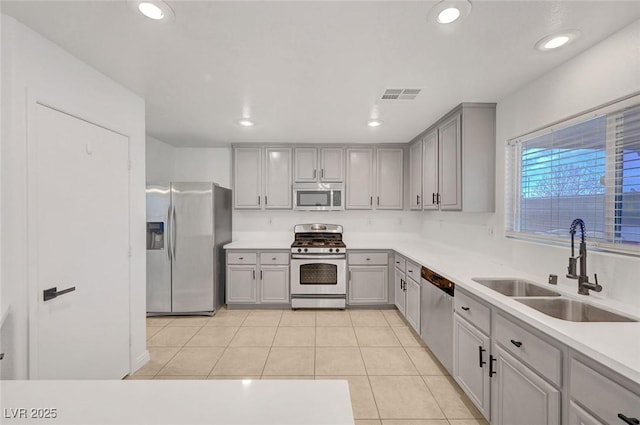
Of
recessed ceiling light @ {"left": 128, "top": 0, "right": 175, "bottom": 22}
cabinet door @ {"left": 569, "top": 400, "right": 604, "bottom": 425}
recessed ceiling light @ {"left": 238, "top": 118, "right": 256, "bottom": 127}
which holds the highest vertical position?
recessed ceiling light @ {"left": 238, "top": 118, "right": 256, "bottom": 127}

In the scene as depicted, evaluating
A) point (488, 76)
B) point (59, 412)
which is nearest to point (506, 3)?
point (488, 76)

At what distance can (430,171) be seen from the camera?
11.3 feet

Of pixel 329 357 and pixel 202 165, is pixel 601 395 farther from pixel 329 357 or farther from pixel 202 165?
pixel 202 165

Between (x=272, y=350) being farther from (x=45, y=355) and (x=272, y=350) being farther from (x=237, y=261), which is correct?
(x=45, y=355)

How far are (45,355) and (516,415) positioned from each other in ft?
9.03

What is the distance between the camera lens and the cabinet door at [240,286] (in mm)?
3898

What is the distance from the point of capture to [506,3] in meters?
1.37

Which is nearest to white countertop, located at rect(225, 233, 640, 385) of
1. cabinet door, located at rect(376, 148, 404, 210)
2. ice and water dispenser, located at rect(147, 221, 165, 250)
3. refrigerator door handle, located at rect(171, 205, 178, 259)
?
cabinet door, located at rect(376, 148, 404, 210)

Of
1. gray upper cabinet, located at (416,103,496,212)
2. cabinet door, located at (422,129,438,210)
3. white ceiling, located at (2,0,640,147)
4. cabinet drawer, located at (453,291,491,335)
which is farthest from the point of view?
cabinet door, located at (422,129,438,210)

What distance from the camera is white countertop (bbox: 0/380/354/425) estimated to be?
69 centimetres

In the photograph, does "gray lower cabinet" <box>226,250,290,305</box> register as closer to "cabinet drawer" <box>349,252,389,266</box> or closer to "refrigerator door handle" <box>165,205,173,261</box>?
"refrigerator door handle" <box>165,205,173,261</box>

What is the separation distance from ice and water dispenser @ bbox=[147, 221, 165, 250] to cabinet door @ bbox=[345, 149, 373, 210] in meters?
2.60

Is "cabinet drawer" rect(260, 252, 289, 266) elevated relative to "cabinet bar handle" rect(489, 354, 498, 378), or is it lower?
elevated

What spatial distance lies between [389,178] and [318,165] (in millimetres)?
1132
